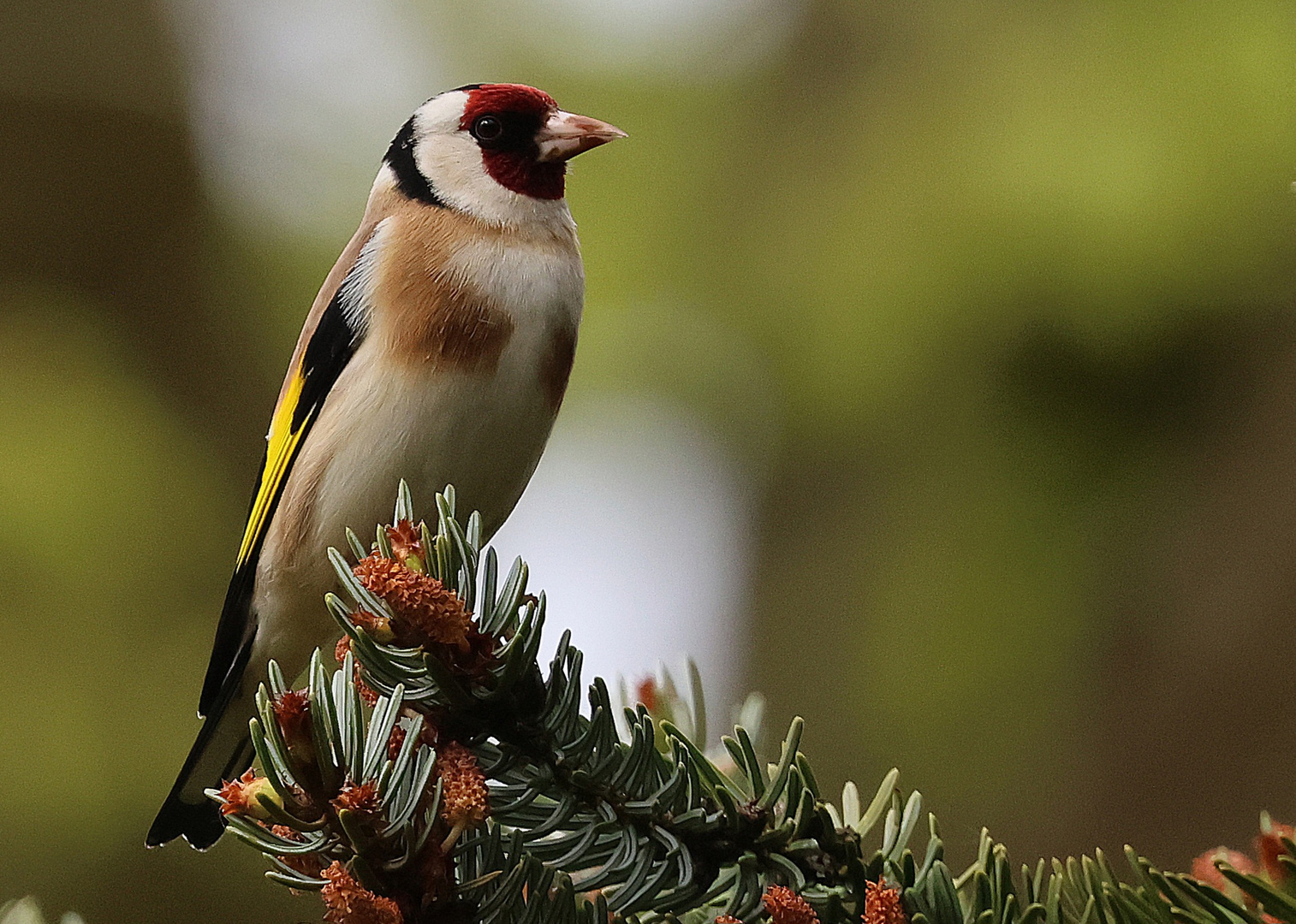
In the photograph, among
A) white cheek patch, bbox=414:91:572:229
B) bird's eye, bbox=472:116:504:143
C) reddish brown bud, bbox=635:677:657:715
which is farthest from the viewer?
bird's eye, bbox=472:116:504:143

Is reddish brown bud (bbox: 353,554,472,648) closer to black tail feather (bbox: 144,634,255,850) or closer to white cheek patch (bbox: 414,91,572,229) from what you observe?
black tail feather (bbox: 144,634,255,850)

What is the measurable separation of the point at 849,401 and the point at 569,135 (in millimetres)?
631

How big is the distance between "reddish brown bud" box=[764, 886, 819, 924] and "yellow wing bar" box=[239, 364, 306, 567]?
1.16 metres

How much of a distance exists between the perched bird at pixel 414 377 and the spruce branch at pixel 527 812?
0.57 m

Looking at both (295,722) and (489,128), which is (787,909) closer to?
(295,722)

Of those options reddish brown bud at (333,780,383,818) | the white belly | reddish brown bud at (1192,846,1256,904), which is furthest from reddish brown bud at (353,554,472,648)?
the white belly

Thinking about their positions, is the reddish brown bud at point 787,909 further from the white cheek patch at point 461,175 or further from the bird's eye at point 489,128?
the bird's eye at point 489,128

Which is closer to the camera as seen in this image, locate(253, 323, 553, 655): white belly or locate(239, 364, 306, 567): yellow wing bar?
locate(253, 323, 553, 655): white belly

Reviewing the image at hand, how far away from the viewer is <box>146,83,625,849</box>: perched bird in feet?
5.04

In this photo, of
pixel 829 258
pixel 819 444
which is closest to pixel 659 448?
pixel 819 444

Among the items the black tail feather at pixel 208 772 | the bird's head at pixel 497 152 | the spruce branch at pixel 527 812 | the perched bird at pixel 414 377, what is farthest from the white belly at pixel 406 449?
the spruce branch at pixel 527 812

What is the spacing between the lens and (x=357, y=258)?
5.57ft

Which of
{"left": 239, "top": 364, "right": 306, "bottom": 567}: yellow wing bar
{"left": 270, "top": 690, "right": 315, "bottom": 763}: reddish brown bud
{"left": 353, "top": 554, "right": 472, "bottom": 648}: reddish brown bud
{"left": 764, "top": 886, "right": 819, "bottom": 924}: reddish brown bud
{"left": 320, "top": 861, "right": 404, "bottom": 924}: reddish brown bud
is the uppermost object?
{"left": 353, "top": 554, "right": 472, "bottom": 648}: reddish brown bud

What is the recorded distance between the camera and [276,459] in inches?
70.2
